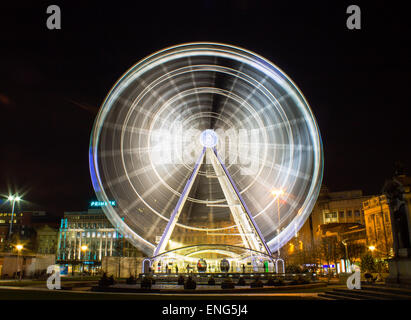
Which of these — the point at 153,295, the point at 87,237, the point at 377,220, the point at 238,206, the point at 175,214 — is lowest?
the point at 153,295

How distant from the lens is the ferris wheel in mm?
26484

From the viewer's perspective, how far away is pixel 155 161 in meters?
27.9

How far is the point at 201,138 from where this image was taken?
1155 inches

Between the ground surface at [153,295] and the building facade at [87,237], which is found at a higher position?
the building facade at [87,237]

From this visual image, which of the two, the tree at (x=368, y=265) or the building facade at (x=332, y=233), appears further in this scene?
the building facade at (x=332, y=233)

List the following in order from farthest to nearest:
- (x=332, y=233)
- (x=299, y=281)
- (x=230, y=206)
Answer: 1. (x=332, y=233)
2. (x=230, y=206)
3. (x=299, y=281)

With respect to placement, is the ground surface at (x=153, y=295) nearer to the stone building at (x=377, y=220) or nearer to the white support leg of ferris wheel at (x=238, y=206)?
the white support leg of ferris wheel at (x=238, y=206)

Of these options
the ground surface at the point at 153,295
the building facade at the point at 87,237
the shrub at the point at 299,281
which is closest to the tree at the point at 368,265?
the shrub at the point at 299,281

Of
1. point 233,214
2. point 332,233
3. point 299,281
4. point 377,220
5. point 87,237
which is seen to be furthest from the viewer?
point 87,237

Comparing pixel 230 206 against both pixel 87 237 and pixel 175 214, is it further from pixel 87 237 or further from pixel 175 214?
pixel 87 237

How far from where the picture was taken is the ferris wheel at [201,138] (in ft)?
86.9

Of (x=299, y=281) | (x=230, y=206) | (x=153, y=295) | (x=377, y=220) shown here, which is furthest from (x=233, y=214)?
(x=377, y=220)
